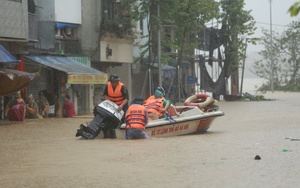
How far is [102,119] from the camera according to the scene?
1462 centimetres

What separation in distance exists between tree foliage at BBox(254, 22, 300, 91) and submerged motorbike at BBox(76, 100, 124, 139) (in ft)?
169

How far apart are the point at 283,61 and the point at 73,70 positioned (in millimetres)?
46207

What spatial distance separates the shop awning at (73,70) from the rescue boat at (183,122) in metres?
7.06

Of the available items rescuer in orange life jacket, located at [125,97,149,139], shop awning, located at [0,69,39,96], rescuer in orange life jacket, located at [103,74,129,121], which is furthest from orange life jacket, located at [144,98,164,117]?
shop awning, located at [0,69,39,96]

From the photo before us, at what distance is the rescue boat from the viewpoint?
1529cm

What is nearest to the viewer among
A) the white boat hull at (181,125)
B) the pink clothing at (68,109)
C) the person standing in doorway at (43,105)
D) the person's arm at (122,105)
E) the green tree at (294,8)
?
the green tree at (294,8)

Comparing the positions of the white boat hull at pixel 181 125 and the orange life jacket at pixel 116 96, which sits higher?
the orange life jacket at pixel 116 96

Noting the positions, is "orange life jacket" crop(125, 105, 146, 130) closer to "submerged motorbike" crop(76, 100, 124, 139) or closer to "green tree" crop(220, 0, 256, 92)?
"submerged motorbike" crop(76, 100, 124, 139)

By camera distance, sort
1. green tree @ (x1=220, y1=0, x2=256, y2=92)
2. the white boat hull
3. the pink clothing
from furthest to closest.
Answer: green tree @ (x1=220, y1=0, x2=256, y2=92), the pink clothing, the white boat hull

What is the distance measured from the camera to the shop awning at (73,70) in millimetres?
24625

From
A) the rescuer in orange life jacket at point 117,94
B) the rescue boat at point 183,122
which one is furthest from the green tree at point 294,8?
the rescuer in orange life jacket at point 117,94

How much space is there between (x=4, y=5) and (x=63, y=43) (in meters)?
8.65

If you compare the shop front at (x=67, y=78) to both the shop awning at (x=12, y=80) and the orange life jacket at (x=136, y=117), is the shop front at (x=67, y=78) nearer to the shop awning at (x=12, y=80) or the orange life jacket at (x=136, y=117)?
the shop awning at (x=12, y=80)

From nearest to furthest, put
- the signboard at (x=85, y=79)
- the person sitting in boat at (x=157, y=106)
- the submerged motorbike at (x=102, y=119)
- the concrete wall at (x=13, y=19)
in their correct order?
1. the submerged motorbike at (x=102, y=119)
2. the person sitting in boat at (x=157, y=106)
3. the concrete wall at (x=13, y=19)
4. the signboard at (x=85, y=79)
